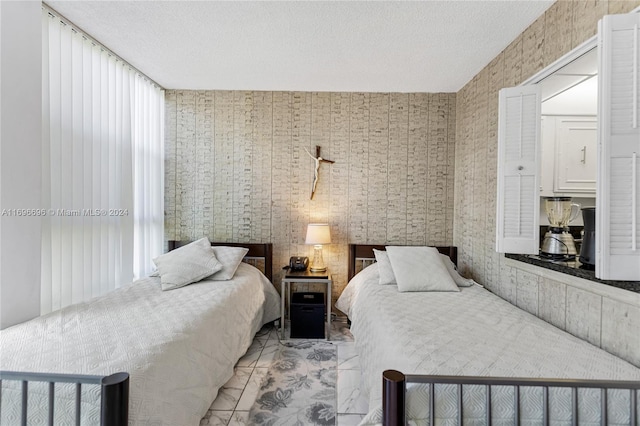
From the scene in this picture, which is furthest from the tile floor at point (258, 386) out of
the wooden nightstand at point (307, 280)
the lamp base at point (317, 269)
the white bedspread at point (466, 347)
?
the lamp base at point (317, 269)

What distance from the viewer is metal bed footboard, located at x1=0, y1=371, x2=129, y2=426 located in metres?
1.07

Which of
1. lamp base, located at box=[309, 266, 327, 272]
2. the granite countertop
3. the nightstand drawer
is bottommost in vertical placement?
the nightstand drawer

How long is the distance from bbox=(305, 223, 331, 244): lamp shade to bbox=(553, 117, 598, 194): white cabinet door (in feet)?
6.93

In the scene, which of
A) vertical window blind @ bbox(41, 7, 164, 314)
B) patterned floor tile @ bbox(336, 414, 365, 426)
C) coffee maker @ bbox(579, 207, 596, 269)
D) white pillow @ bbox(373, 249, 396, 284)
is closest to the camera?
coffee maker @ bbox(579, 207, 596, 269)

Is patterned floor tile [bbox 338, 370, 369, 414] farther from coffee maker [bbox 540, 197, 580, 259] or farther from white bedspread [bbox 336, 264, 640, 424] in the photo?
coffee maker [bbox 540, 197, 580, 259]

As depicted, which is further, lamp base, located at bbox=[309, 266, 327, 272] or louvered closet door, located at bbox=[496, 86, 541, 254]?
lamp base, located at bbox=[309, 266, 327, 272]

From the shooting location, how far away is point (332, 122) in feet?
11.8

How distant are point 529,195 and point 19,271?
11.1 ft

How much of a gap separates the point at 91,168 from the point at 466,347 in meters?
2.92

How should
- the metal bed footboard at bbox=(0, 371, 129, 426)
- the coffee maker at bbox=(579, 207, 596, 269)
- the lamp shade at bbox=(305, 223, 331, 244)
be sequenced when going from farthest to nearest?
1. the lamp shade at bbox=(305, 223, 331, 244)
2. the coffee maker at bbox=(579, 207, 596, 269)
3. the metal bed footboard at bbox=(0, 371, 129, 426)

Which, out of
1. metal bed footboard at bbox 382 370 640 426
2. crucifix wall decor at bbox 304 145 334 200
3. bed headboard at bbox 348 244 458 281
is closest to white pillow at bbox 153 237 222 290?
crucifix wall decor at bbox 304 145 334 200

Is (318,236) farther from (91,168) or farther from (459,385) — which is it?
(459,385)

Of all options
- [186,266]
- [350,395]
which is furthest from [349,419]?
[186,266]

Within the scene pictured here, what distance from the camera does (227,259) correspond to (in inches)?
121
